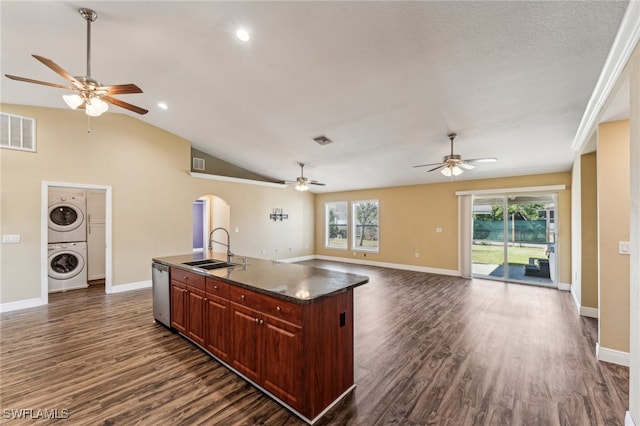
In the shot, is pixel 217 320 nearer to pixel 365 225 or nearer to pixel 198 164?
pixel 198 164

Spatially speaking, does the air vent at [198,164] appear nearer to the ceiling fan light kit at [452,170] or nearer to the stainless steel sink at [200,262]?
the stainless steel sink at [200,262]

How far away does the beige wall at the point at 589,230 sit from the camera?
382 cm

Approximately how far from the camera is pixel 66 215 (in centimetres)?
539

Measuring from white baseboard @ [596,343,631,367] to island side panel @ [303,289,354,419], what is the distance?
2742 mm

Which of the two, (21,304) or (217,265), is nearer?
(217,265)

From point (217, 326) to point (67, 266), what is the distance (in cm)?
498

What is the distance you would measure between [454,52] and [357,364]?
127 inches

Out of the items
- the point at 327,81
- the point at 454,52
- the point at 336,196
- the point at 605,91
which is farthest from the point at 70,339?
the point at 336,196

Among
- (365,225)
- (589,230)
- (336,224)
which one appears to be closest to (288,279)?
(589,230)

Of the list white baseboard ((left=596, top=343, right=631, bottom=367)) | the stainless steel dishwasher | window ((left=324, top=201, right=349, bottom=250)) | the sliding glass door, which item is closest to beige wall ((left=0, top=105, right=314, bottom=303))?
the stainless steel dishwasher

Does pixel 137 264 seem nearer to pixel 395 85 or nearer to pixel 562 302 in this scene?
pixel 395 85

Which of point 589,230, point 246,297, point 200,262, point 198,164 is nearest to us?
point 246,297

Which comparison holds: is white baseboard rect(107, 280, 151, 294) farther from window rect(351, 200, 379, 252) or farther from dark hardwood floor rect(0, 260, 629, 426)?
window rect(351, 200, 379, 252)

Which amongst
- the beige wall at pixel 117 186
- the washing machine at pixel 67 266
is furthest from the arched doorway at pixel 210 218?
the washing machine at pixel 67 266
